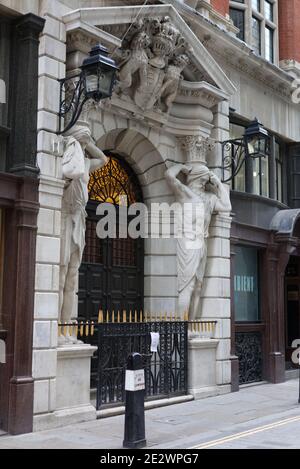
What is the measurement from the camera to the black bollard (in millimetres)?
8273

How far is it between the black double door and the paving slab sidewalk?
2.46 metres

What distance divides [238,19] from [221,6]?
134cm

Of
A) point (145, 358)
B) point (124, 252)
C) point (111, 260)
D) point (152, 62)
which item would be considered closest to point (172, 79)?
point (152, 62)

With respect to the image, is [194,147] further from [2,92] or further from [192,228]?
[2,92]

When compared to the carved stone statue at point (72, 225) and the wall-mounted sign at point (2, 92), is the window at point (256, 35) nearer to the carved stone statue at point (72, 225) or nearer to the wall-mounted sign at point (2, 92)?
the carved stone statue at point (72, 225)

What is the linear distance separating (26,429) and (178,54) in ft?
27.5

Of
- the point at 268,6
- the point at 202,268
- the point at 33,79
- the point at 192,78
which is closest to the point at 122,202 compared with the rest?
the point at 202,268

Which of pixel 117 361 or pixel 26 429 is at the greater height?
pixel 117 361

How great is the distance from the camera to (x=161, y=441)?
8.94 metres

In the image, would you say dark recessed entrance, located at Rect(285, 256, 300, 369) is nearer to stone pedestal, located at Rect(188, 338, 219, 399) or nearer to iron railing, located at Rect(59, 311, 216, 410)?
stone pedestal, located at Rect(188, 338, 219, 399)

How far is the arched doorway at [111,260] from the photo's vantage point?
12.6 metres

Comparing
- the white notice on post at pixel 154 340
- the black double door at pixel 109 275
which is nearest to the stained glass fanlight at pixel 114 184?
Answer: the black double door at pixel 109 275

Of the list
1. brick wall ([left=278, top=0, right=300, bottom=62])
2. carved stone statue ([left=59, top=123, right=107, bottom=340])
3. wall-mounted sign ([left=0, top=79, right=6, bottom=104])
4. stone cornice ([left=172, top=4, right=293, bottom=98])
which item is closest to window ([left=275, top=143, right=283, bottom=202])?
stone cornice ([left=172, top=4, right=293, bottom=98])

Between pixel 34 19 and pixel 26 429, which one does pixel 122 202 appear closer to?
pixel 34 19
